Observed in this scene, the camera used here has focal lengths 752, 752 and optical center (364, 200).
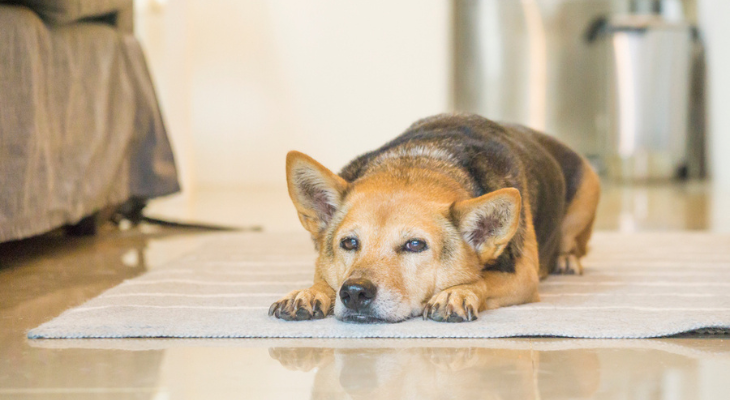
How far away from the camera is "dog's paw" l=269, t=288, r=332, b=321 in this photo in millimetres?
1984

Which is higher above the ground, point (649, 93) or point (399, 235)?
point (399, 235)

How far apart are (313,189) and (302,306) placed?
15.6 inches

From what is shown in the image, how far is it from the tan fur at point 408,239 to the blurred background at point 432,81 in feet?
12.2

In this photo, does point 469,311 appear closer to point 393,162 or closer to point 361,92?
point 393,162

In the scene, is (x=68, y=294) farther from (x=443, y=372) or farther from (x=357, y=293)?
A: (x=443, y=372)

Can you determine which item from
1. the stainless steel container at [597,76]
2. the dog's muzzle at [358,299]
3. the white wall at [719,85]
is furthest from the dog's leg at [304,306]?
the stainless steel container at [597,76]

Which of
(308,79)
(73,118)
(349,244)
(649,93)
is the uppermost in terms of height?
(73,118)

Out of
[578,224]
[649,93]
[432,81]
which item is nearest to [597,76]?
[649,93]

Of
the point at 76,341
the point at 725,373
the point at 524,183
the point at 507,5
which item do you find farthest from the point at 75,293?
the point at 507,5

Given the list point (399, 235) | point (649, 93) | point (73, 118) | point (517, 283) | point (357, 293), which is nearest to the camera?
point (357, 293)

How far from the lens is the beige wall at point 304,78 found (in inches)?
305

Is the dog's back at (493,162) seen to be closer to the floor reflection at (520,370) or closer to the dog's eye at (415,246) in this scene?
the dog's eye at (415,246)

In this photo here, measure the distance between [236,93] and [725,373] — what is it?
6.83 meters

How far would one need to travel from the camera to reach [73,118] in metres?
3.38
